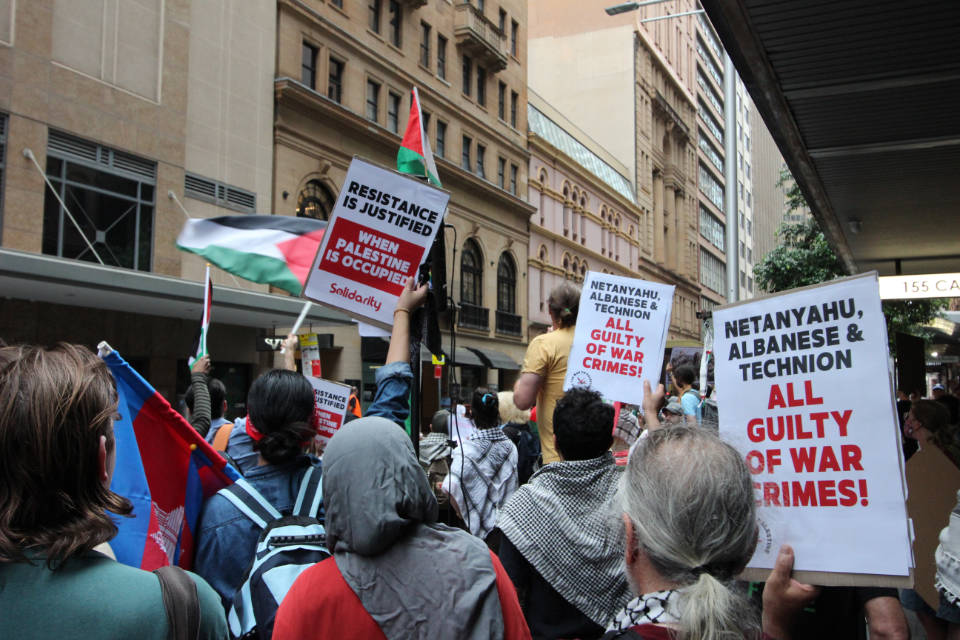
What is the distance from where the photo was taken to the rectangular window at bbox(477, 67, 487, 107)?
123ft

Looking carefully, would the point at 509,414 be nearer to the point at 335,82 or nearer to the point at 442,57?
the point at 335,82

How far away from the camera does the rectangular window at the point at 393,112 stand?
30984 mm

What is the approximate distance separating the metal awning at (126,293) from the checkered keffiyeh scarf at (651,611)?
1553 centimetres

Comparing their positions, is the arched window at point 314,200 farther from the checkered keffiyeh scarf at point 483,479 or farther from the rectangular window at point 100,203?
the checkered keffiyeh scarf at point 483,479

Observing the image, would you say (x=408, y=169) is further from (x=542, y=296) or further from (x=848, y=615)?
(x=542, y=296)

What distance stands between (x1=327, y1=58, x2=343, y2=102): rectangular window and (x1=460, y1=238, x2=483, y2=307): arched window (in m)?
9.62

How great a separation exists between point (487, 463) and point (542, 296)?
3762 centimetres

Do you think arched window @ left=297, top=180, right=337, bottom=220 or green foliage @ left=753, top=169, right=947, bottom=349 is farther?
arched window @ left=297, top=180, right=337, bottom=220

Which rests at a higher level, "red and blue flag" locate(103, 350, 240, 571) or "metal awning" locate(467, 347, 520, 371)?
"metal awning" locate(467, 347, 520, 371)

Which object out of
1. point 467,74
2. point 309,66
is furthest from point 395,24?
point 309,66

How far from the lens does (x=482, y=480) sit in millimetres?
5473

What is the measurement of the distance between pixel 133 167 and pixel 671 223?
50297mm

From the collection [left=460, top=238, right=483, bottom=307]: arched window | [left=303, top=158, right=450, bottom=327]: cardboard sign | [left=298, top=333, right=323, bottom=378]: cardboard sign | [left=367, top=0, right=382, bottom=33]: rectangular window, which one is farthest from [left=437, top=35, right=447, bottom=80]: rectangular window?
[left=303, top=158, right=450, bottom=327]: cardboard sign

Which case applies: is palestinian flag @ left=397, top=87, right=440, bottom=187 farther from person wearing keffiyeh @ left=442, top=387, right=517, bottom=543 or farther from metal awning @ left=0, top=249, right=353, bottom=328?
metal awning @ left=0, top=249, right=353, bottom=328
